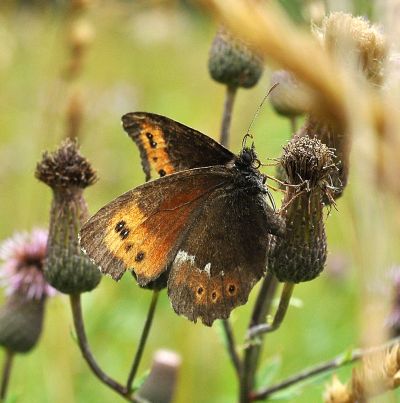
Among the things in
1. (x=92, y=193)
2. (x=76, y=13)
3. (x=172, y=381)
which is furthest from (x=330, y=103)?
(x=92, y=193)

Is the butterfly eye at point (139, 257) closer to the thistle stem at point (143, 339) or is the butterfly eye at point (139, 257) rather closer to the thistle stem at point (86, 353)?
the thistle stem at point (143, 339)

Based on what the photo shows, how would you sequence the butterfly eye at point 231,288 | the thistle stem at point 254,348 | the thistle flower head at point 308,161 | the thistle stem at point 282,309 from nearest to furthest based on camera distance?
the thistle flower head at point 308,161 → the thistle stem at point 282,309 → the butterfly eye at point 231,288 → the thistle stem at point 254,348

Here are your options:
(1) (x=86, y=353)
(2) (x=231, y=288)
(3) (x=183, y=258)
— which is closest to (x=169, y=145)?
(3) (x=183, y=258)

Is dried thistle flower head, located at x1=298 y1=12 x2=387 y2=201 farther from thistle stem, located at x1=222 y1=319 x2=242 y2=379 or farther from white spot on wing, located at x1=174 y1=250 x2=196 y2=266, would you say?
thistle stem, located at x1=222 y1=319 x2=242 y2=379

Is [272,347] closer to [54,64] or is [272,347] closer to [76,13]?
[54,64]

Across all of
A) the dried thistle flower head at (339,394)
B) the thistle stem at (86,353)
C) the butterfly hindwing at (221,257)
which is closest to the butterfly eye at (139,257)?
the butterfly hindwing at (221,257)

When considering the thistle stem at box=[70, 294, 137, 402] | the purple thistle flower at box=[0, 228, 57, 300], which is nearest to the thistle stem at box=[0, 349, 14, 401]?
the purple thistle flower at box=[0, 228, 57, 300]

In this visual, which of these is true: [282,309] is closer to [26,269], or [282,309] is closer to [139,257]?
[139,257]
